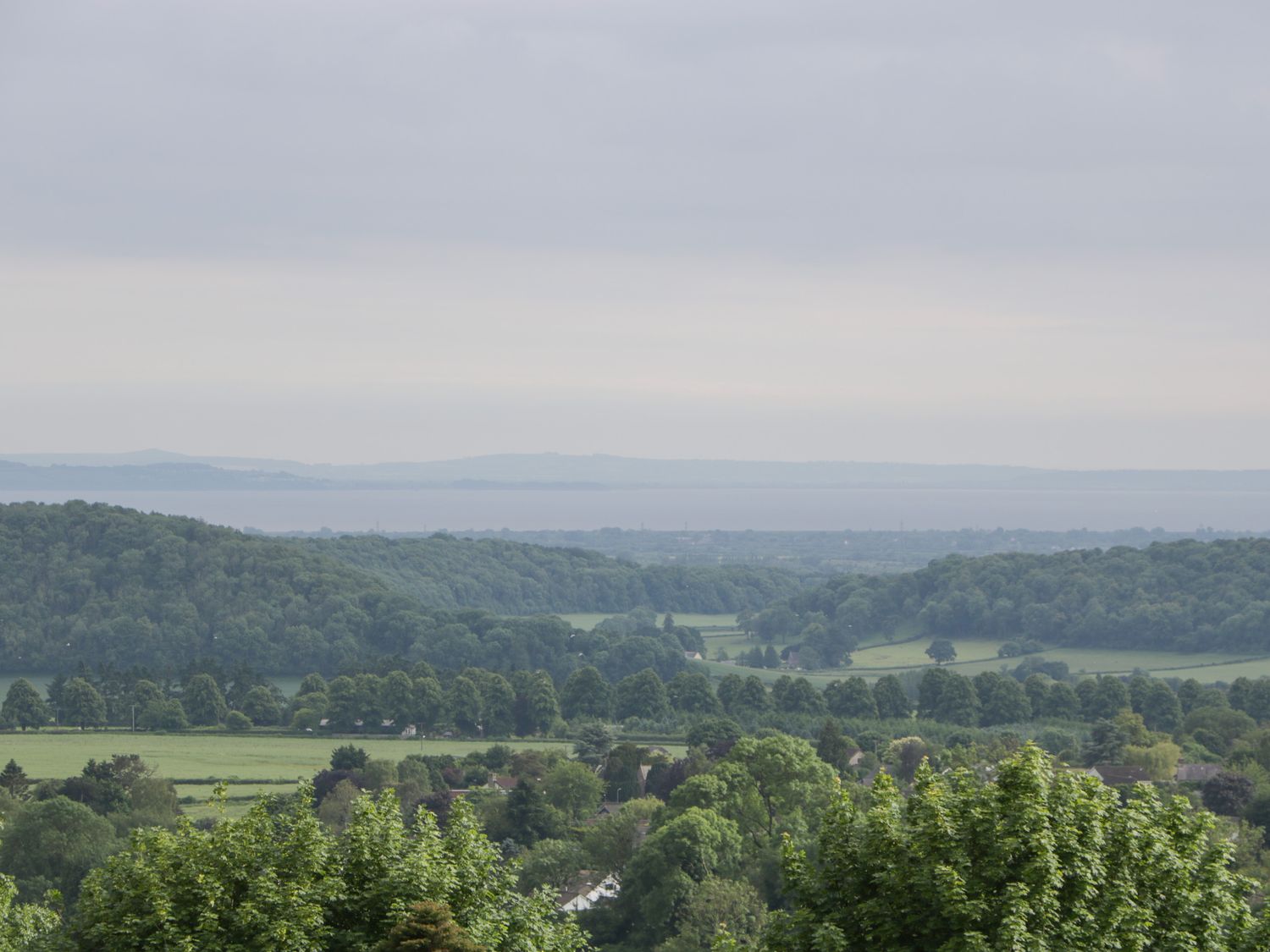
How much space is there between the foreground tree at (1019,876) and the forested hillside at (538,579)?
117m

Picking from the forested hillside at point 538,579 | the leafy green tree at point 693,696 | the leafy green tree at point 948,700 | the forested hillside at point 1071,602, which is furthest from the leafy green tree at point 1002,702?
the forested hillside at point 538,579

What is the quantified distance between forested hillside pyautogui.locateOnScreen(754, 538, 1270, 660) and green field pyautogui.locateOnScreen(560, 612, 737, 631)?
36.1 ft

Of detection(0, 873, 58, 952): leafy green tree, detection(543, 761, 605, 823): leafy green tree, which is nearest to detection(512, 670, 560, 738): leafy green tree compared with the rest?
detection(543, 761, 605, 823): leafy green tree

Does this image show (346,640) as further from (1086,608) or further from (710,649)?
(1086,608)

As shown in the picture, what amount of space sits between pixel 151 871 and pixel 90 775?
32199mm

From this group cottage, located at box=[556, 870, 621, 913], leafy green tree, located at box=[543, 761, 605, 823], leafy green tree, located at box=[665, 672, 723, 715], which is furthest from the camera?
leafy green tree, located at box=[665, 672, 723, 715]

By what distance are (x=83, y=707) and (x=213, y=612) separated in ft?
132

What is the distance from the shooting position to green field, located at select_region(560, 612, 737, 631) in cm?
13356

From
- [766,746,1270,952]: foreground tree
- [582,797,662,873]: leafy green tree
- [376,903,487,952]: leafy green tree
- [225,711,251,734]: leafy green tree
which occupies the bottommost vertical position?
[225,711,251,734]: leafy green tree

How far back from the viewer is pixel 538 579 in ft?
481

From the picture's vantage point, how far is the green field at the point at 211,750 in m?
53.7

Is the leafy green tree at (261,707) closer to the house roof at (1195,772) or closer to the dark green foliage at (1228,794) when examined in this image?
the house roof at (1195,772)

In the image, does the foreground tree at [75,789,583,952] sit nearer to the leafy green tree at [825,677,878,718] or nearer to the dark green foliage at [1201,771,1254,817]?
the dark green foliage at [1201,771,1254,817]

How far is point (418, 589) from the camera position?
132375 millimetres
